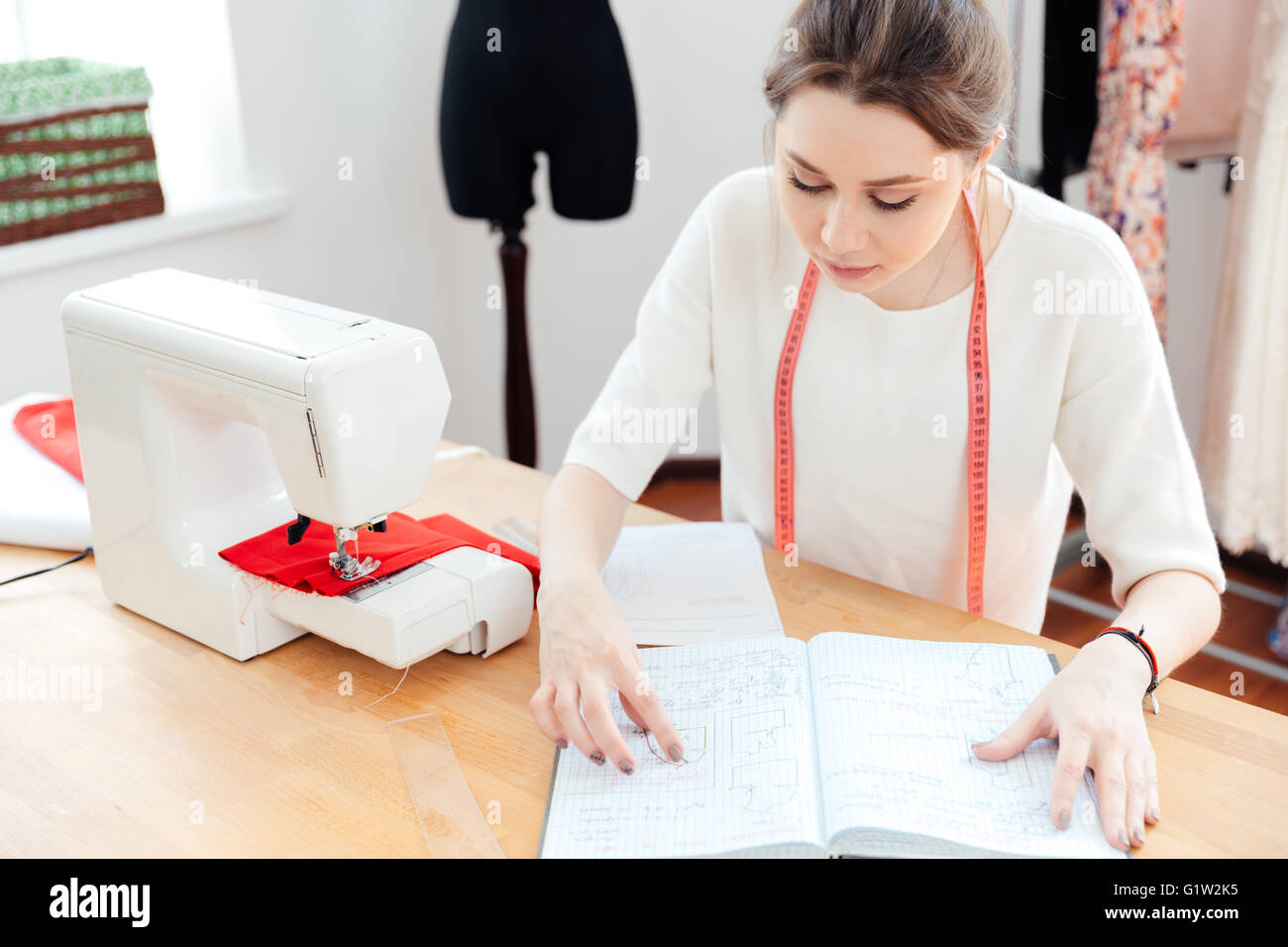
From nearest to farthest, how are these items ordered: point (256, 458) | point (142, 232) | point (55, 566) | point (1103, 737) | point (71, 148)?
point (1103, 737)
point (256, 458)
point (55, 566)
point (71, 148)
point (142, 232)

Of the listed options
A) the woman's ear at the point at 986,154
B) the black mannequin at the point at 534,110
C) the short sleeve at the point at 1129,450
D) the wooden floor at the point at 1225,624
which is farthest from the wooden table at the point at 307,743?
the wooden floor at the point at 1225,624

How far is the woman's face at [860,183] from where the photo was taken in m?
1.18

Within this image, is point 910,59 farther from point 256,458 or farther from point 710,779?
point 256,458

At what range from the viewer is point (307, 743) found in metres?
1.17

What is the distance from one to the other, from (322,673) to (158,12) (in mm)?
1761

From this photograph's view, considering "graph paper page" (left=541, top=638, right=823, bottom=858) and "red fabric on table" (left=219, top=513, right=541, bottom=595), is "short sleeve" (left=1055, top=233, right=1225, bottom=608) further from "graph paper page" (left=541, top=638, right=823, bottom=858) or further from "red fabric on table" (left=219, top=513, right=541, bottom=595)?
"red fabric on table" (left=219, top=513, right=541, bottom=595)

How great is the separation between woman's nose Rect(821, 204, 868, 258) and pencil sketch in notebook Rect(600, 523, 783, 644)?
40 cm

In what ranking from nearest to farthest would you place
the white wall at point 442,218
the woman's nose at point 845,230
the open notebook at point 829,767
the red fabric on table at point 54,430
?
the open notebook at point 829,767, the woman's nose at point 845,230, the red fabric on table at point 54,430, the white wall at point 442,218

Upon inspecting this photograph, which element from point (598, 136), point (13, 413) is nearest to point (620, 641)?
point (13, 413)

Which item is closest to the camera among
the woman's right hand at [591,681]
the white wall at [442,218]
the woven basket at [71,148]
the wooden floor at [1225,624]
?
the woman's right hand at [591,681]

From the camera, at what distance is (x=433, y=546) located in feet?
4.37

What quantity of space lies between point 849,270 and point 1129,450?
0.37 metres

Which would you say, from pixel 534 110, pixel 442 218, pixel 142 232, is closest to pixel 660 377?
pixel 534 110

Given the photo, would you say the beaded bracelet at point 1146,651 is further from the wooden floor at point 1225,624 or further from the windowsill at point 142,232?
the windowsill at point 142,232
